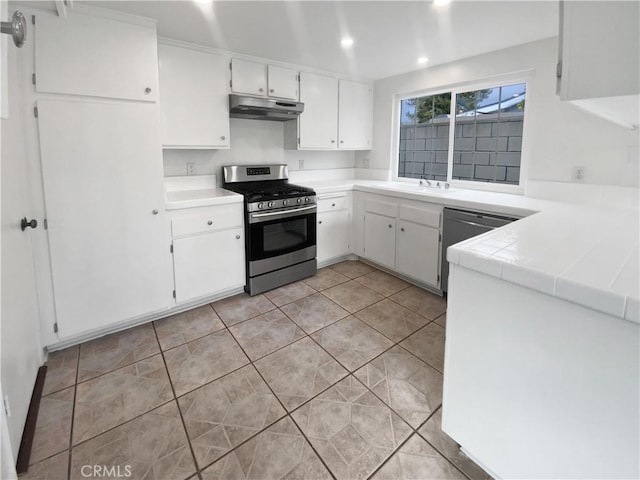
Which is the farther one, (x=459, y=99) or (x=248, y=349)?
(x=459, y=99)

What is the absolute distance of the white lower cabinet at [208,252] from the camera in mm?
2693

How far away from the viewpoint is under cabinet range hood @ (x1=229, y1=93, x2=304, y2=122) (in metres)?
2.96

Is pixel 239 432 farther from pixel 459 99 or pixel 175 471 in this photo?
pixel 459 99

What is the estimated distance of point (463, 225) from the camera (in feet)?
9.04

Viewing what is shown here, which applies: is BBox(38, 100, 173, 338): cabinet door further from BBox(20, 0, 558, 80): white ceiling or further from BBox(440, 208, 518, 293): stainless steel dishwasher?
BBox(440, 208, 518, 293): stainless steel dishwasher

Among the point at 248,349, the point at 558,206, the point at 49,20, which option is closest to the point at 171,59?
the point at 49,20

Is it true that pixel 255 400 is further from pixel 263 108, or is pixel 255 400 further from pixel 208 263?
pixel 263 108

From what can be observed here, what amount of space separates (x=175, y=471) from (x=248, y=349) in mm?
912

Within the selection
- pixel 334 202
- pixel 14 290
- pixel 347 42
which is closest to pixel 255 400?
pixel 14 290

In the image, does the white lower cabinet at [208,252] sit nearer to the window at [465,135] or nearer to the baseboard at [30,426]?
the baseboard at [30,426]

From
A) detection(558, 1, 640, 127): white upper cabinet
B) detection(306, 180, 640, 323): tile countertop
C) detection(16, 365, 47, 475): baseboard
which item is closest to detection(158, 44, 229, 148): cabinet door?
detection(16, 365, 47, 475): baseboard

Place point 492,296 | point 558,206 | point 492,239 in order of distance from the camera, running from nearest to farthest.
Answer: point 492,296 → point 492,239 → point 558,206

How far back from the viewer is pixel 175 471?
4.75 feet

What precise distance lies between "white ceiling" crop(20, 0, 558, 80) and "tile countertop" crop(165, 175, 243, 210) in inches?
45.5
